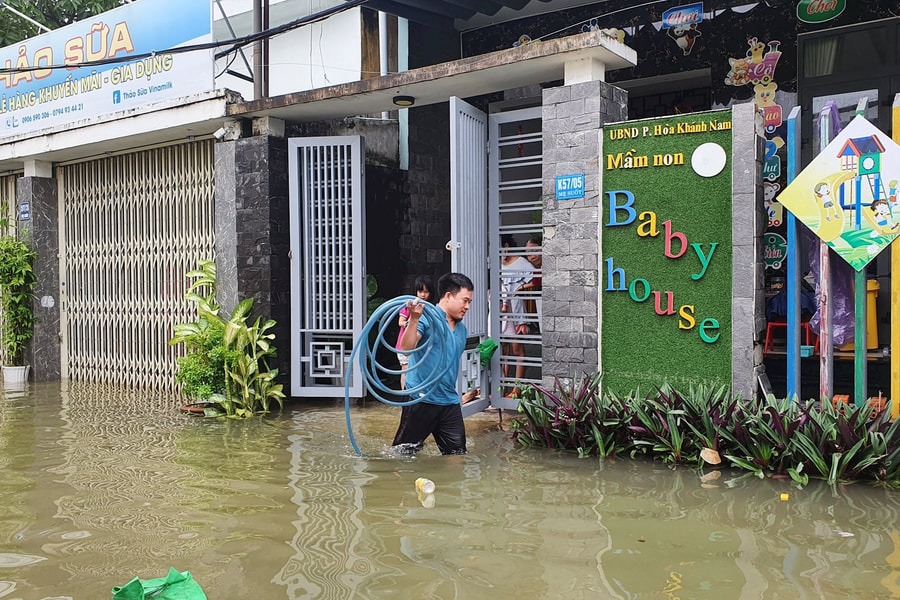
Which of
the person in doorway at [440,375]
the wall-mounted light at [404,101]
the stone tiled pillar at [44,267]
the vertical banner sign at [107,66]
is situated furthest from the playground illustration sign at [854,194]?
the stone tiled pillar at [44,267]

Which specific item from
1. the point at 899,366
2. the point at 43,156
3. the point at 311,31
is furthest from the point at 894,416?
the point at 43,156

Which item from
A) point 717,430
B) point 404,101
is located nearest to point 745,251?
point 717,430

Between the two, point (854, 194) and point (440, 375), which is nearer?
point (854, 194)

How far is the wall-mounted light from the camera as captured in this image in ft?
24.1

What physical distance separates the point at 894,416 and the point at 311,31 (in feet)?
20.9

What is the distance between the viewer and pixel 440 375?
17.2ft

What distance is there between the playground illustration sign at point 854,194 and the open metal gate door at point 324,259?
3972mm

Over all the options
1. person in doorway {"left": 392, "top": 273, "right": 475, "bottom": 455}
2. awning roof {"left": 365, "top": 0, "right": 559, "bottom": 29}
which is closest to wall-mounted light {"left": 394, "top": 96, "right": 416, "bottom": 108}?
awning roof {"left": 365, "top": 0, "right": 559, "bottom": 29}

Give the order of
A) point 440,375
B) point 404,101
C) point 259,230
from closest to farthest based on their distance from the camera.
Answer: point 440,375
point 404,101
point 259,230

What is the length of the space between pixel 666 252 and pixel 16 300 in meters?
7.93

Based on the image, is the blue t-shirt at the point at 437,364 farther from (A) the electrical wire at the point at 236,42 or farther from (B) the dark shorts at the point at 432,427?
(A) the electrical wire at the point at 236,42

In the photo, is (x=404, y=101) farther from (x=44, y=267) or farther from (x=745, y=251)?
(x=44, y=267)

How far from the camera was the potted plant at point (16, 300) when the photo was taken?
1009cm

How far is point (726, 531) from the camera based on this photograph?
3.93m
